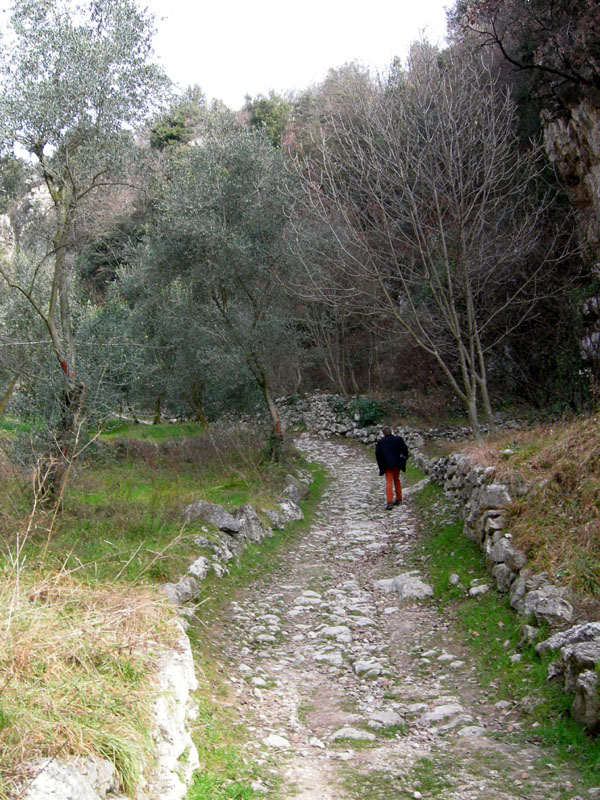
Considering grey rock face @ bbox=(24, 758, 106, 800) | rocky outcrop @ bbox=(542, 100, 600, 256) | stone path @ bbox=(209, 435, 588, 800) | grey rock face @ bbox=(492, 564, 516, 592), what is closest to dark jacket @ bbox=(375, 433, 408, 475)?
stone path @ bbox=(209, 435, 588, 800)

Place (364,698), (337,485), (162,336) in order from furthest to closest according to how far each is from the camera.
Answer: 1. (162,336)
2. (337,485)
3. (364,698)

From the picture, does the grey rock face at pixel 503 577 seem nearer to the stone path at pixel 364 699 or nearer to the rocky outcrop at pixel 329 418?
the stone path at pixel 364 699


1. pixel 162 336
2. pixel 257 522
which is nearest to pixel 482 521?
pixel 257 522

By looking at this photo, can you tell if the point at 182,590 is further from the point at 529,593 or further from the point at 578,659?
the point at 578,659

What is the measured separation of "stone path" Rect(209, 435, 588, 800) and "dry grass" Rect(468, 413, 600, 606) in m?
1.48

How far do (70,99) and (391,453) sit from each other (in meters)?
9.15

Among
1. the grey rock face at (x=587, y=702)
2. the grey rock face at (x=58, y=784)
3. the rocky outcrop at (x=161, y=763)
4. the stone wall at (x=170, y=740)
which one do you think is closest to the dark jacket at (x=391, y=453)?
the stone wall at (x=170, y=740)

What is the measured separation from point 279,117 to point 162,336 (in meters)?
29.4

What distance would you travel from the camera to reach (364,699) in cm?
617

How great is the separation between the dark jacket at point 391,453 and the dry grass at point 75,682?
29.7 ft

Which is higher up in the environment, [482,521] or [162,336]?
[162,336]

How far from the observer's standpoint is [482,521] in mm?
9469

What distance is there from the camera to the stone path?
15.2 feet

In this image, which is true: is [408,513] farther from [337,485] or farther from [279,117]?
[279,117]
